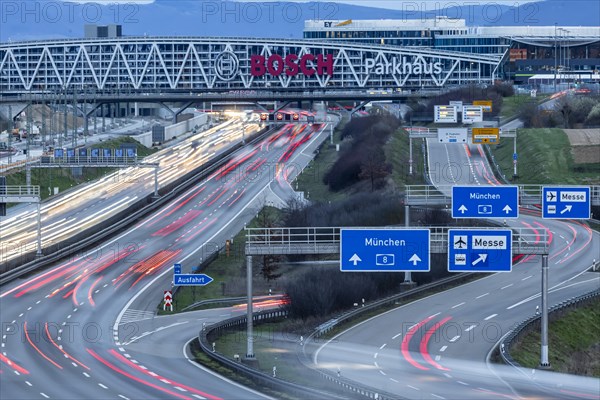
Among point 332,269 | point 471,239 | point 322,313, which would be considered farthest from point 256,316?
point 471,239

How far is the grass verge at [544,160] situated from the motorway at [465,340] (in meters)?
18.1

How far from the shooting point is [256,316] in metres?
46.8

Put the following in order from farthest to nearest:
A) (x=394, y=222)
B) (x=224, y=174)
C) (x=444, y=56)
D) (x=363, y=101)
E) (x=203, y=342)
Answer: (x=444, y=56) < (x=363, y=101) < (x=224, y=174) < (x=394, y=222) < (x=203, y=342)

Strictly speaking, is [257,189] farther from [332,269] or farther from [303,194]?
[332,269]

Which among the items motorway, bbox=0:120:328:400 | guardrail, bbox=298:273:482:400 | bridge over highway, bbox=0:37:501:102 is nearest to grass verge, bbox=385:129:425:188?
motorway, bbox=0:120:328:400

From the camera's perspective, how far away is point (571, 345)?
45.8 metres

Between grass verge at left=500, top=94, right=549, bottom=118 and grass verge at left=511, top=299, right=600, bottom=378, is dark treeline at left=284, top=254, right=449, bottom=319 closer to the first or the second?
grass verge at left=511, top=299, right=600, bottom=378

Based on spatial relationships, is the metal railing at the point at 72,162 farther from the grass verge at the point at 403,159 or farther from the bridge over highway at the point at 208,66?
the bridge over highway at the point at 208,66

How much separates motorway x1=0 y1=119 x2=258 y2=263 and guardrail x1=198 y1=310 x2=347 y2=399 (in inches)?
707

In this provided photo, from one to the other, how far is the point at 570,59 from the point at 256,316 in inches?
5595

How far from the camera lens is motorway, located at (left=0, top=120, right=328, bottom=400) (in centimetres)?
3566

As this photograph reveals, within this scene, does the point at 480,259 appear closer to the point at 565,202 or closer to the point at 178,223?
the point at 565,202

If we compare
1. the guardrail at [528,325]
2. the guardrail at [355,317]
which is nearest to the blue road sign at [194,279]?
the guardrail at [355,317]

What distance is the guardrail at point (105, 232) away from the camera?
58328mm
